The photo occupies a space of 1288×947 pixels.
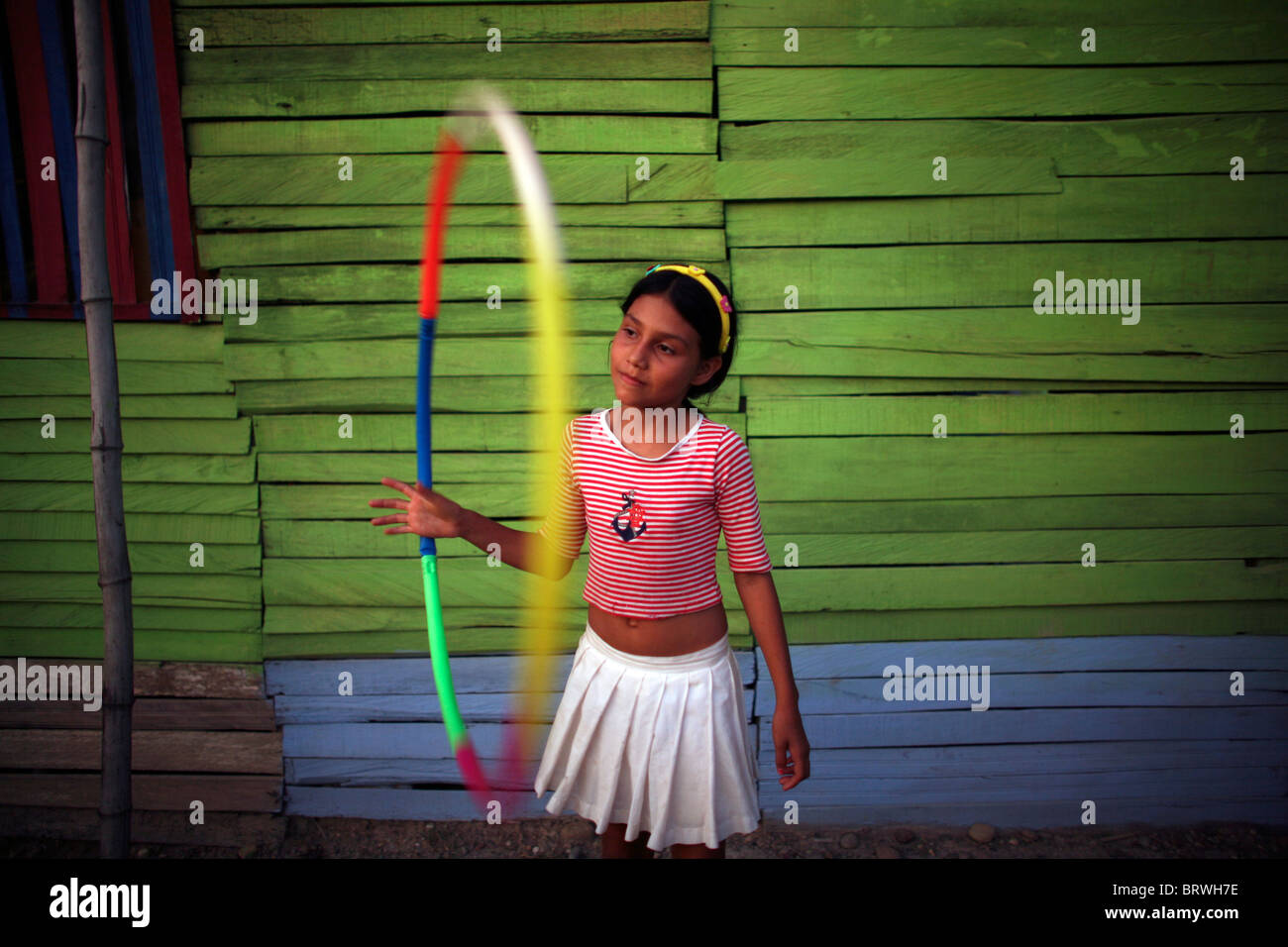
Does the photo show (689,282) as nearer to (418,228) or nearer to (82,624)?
(418,228)

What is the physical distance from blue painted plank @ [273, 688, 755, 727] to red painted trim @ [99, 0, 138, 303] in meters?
1.76

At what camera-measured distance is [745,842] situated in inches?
148

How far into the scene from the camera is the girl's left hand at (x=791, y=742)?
212 centimetres

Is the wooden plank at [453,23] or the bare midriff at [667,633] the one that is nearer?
the bare midriff at [667,633]

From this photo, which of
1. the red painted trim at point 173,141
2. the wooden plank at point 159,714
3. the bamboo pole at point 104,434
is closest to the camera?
the bamboo pole at point 104,434

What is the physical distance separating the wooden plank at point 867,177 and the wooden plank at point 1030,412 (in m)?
0.79

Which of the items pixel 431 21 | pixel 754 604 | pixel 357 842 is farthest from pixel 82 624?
pixel 754 604

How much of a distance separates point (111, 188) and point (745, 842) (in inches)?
143

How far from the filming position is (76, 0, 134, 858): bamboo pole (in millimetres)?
2203

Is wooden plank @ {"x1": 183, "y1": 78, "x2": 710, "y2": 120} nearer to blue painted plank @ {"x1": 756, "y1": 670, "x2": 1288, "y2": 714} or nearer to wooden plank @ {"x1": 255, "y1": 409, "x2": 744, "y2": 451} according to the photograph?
→ wooden plank @ {"x1": 255, "y1": 409, "x2": 744, "y2": 451}

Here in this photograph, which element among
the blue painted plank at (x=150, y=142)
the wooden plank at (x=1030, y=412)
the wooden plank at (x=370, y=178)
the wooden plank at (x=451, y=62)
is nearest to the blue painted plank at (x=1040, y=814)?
the wooden plank at (x=1030, y=412)

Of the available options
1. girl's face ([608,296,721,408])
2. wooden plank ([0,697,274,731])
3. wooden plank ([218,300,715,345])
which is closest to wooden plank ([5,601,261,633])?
wooden plank ([0,697,274,731])

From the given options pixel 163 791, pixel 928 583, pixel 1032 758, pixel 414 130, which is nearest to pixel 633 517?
pixel 928 583

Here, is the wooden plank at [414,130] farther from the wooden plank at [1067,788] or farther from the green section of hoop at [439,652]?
the wooden plank at [1067,788]
